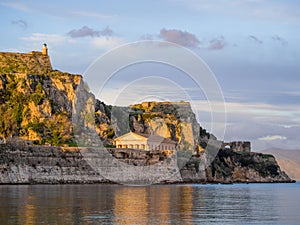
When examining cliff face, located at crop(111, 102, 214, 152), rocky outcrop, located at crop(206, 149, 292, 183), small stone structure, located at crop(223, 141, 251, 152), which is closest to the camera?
cliff face, located at crop(111, 102, 214, 152)

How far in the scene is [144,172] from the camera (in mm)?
104125

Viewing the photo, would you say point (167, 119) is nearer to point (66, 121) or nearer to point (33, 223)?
point (66, 121)

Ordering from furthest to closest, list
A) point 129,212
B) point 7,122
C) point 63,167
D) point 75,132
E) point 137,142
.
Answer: point 137,142 < point 75,132 < point 7,122 < point 63,167 < point 129,212

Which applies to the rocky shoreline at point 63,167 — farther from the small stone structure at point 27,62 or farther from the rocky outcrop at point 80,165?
the small stone structure at point 27,62

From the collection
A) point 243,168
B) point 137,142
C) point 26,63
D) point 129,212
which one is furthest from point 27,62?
point 129,212

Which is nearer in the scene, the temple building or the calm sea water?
the calm sea water

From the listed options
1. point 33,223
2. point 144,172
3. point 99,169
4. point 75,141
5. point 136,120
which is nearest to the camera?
point 33,223

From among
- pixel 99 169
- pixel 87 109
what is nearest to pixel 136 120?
pixel 87 109

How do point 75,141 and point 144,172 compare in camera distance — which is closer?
point 144,172

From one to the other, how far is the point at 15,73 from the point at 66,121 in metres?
13.3

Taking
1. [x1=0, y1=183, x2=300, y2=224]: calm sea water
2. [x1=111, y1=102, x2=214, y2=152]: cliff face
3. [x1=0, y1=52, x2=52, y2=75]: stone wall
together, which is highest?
[x1=0, y1=52, x2=52, y2=75]: stone wall

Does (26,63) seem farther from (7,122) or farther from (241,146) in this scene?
(241,146)

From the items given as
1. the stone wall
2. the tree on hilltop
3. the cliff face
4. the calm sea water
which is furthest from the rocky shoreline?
the stone wall

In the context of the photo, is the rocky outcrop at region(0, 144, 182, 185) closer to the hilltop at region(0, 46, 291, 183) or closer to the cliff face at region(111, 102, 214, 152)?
the hilltop at region(0, 46, 291, 183)
